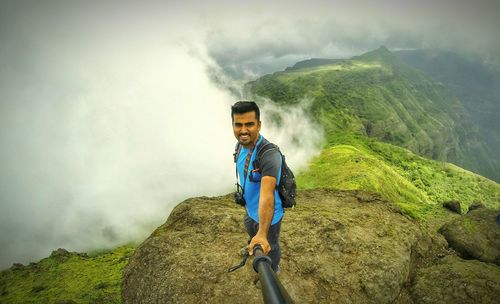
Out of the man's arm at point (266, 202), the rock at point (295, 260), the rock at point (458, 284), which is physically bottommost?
the rock at point (458, 284)

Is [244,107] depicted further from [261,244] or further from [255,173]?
[261,244]

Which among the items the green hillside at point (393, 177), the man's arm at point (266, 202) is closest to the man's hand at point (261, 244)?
the man's arm at point (266, 202)

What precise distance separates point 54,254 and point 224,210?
50002 mm

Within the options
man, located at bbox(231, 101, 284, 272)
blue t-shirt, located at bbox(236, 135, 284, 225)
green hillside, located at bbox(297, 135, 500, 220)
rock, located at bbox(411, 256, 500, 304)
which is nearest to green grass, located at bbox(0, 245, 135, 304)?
rock, located at bbox(411, 256, 500, 304)

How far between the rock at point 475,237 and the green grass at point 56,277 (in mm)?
30611

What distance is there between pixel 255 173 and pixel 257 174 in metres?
0.05

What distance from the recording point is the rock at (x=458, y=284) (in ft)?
32.1

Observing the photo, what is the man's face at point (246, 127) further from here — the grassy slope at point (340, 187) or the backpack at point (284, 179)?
the grassy slope at point (340, 187)

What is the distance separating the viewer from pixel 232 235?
45.2 feet

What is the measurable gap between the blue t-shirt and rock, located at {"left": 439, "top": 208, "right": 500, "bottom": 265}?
40.3ft

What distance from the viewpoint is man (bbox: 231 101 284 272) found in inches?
233

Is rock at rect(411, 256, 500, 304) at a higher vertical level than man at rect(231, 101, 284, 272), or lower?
lower

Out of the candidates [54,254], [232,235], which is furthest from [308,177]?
[232,235]

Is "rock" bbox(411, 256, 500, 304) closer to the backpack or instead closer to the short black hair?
the backpack
